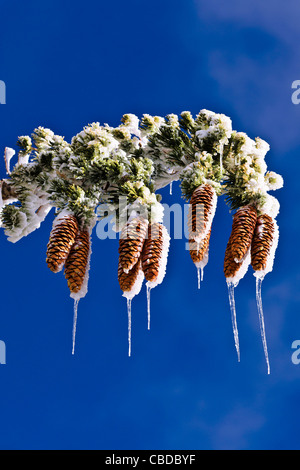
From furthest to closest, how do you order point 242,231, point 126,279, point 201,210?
point 242,231 < point 201,210 < point 126,279

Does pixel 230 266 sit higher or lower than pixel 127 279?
higher

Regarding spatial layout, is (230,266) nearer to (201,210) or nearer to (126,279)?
(201,210)

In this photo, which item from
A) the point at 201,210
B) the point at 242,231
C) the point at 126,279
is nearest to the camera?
the point at 126,279

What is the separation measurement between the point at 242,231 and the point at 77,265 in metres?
1.22

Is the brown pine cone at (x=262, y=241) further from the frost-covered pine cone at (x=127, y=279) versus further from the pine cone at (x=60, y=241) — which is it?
the pine cone at (x=60, y=241)

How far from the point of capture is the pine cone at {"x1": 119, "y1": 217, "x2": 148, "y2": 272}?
3.28 meters

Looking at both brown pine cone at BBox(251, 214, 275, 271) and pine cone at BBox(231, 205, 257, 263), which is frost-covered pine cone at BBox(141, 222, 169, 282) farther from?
brown pine cone at BBox(251, 214, 275, 271)

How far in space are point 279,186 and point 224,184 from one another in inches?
19.6

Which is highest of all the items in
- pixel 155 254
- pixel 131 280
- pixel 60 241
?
pixel 60 241

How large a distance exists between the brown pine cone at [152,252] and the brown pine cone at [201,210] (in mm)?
221

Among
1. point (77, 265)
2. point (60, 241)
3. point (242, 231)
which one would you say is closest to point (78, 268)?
point (77, 265)

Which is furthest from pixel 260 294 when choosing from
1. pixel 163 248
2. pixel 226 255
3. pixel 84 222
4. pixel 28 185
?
pixel 28 185

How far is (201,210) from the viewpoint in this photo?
11.3 feet

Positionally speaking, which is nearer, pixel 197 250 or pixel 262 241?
pixel 197 250
